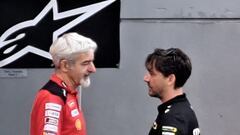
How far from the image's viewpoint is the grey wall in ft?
16.5

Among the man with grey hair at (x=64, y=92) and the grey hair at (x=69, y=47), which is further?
the grey hair at (x=69, y=47)

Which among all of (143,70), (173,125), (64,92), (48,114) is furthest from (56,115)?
(143,70)

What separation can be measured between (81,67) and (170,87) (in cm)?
62

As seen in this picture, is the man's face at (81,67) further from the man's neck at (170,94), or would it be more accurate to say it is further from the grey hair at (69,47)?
the man's neck at (170,94)

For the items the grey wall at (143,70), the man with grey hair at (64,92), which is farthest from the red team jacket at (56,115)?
the grey wall at (143,70)

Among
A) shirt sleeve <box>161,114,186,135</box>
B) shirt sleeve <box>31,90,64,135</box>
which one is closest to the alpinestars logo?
shirt sleeve <box>31,90,64,135</box>

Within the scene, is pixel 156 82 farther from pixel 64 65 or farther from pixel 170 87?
pixel 64 65

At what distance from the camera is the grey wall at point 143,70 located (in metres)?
5.02

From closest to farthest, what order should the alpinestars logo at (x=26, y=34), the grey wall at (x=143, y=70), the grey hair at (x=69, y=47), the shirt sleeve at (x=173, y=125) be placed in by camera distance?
the shirt sleeve at (x=173, y=125) → the grey hair at (x=69, y=47) → the alpinestars logo at (x=26, y=34) → the grey wall at (x=143, y=70)

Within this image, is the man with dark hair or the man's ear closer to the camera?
the man with dark hair

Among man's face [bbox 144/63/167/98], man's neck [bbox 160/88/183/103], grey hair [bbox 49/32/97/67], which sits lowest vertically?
man's neck [bbox 160/88/183/103]

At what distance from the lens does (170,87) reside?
9.76ft

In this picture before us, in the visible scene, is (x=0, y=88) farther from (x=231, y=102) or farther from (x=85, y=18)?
(x=231, y=102)

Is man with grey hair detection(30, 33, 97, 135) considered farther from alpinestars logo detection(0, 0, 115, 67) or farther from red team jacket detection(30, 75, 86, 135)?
alpinestars logo detection(0, 0, 115, 67)
